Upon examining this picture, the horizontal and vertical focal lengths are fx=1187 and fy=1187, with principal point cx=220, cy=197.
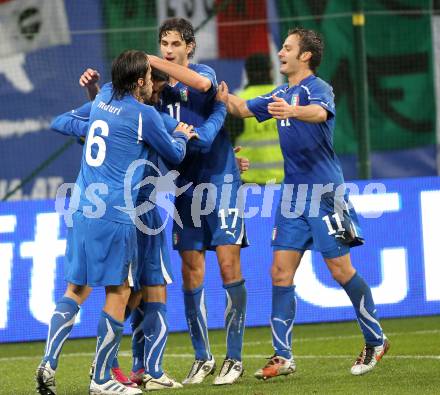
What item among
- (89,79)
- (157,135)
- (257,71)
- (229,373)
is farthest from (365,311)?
(257,71)

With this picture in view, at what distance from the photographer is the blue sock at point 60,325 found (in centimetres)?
663

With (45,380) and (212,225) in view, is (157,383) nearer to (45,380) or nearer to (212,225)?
(45,380)

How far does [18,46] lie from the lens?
529 inches

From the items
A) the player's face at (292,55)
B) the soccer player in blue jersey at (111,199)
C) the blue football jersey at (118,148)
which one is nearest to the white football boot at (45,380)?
the soccer player in blue jersey at (111,199)

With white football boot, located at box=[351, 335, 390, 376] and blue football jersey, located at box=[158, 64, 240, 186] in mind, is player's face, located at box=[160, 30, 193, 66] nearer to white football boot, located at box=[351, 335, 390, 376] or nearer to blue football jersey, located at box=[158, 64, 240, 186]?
blue football jersey, located at box=[158, 64, 240, 186]

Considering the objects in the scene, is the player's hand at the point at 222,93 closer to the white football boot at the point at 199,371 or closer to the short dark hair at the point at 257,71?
the white football boot at the point at 199,371

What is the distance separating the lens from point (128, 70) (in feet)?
21.5

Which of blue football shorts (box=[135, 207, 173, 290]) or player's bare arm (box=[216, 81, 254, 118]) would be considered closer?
blue football shorts (box=[135, 207, 173, 290])

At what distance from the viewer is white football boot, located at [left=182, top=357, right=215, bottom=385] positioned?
7324 mm

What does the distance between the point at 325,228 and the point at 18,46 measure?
6.99 m

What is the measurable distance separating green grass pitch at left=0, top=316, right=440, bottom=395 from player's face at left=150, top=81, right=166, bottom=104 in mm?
1770

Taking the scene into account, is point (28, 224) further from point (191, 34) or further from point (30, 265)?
point (191, 34)

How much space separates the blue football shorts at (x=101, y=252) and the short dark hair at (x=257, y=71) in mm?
4603

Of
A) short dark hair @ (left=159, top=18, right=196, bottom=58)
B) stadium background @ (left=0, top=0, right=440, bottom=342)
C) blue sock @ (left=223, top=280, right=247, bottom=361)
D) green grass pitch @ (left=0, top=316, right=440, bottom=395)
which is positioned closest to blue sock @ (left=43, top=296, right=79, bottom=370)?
green grass pitch @ (left=0, top=316, right=440, bottom=395)
